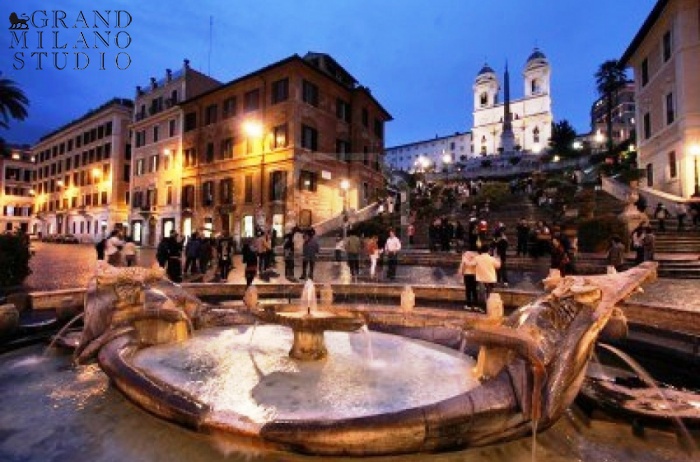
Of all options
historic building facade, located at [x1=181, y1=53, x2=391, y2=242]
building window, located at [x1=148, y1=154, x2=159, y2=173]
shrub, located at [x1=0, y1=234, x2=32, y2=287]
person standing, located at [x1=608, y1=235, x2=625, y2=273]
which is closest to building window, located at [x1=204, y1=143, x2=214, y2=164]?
historic building facade, located at [x1=181, y1=53, x2=391, y2=242]

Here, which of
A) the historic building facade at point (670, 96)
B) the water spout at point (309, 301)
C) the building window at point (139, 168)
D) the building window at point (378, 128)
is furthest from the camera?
the building window at point (139, 168)

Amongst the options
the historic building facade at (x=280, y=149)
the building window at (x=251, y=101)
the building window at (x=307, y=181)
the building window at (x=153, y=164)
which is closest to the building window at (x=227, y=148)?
the historic building facade at (x=280, y=149)

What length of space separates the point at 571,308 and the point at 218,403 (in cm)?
347

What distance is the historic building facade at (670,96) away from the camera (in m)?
24.1

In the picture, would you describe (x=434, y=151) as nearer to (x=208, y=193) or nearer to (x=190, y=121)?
(x=190, y=121)

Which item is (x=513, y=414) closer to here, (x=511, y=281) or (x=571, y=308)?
Answer: (x=571, y=308)

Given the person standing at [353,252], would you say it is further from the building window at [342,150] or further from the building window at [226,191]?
the building window at [226,191]

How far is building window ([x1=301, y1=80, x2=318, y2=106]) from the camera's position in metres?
34.2

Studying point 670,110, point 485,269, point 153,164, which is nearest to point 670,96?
point 670,110

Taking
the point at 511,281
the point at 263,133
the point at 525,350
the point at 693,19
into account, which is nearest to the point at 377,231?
the point at 263,133

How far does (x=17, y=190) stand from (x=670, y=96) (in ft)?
292

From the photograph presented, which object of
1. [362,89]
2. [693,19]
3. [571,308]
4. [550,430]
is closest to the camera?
[550,430]

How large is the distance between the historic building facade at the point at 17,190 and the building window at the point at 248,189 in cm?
5457

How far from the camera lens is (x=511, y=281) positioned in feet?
45.0
